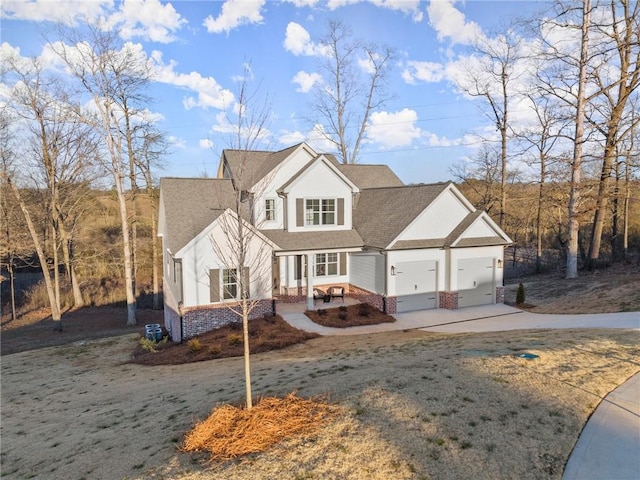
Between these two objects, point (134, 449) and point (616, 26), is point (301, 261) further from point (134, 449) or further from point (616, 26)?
point (616, 26)

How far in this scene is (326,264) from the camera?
20641 millimetres

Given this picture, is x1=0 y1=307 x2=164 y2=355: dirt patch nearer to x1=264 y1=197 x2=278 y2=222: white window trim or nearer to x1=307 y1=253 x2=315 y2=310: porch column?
x1=264 y1=197 x2=278 y2=222: white window trim

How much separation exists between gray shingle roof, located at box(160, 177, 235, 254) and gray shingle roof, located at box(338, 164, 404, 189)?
8.52m

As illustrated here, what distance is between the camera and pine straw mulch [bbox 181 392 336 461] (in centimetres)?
578

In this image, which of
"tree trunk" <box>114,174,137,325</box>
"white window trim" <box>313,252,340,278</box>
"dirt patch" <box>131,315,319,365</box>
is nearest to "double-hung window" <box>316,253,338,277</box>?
"white window trim" <box>313,252,340,278</box>

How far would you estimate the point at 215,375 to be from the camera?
11.0m

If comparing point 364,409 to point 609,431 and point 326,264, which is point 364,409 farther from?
point 326,264

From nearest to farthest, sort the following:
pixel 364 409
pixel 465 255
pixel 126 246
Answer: pixel 364 409, pixel 465 255, pixel 126 246

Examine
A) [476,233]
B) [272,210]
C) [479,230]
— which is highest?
[272,210]

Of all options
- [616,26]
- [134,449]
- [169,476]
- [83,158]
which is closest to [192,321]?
[134,449]

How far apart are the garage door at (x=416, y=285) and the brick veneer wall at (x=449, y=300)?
0.40m

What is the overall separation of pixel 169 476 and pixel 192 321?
36.1 ft

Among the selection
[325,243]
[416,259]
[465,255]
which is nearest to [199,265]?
[325,243]

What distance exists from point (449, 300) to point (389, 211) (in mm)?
5097
